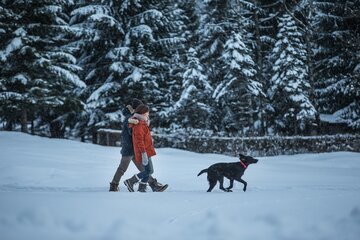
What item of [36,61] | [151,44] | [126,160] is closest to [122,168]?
[126,160]

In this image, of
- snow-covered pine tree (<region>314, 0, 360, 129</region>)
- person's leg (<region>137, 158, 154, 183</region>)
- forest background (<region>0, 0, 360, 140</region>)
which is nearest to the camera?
person's leg (<region>137, 158, 154, 183</region>)

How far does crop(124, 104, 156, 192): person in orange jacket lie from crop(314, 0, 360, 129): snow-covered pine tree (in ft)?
54.7

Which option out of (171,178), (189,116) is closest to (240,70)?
(189,116)

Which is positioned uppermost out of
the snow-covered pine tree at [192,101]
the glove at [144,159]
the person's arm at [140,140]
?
the snow-covered pine tree at [192,101]

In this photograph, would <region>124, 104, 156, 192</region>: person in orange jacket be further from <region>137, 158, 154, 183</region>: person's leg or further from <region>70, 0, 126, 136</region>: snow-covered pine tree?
<region>70, 0, 126, 136</region>: snow-covered pine tree

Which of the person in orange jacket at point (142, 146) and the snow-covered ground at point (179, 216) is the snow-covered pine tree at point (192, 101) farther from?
the snow-covered ground at point (179, 216)

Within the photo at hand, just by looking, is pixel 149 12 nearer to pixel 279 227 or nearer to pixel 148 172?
pixel 148 172

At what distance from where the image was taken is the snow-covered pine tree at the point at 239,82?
21125mm

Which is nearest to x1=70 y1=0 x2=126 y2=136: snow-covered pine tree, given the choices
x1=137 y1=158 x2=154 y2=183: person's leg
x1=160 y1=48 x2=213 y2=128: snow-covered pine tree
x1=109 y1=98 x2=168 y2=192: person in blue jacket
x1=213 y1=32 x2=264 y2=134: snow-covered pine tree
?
x1=160 y1=48 x2=213 y2=128: snow-covered pine tree

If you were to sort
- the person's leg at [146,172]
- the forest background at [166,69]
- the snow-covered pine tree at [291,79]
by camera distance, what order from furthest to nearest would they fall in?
the snow-covered pine tree at [291,79] < the forest background at [166,69] < the person's leg at [146,172]

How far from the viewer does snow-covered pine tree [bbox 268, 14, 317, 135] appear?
20250 millimetres

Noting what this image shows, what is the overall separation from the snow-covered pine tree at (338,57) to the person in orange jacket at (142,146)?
656 inches

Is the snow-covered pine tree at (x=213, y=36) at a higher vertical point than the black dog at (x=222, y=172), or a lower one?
higher

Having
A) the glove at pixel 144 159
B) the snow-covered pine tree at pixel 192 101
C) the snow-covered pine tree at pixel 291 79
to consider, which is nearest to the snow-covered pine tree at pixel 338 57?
the snow-covered pine tree at pixel 291 79
